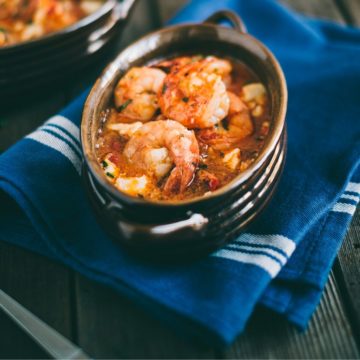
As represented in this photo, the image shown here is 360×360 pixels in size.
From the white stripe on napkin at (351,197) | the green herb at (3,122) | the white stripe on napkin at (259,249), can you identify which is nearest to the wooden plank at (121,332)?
the white stripe on napkin at (259,249)

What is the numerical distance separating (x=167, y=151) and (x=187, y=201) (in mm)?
289

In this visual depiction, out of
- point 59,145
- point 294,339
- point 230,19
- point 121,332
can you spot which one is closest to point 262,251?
point 294,339

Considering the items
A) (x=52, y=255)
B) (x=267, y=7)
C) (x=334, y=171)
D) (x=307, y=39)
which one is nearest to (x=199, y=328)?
(x=52, y=255)

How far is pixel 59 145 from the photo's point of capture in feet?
6.26

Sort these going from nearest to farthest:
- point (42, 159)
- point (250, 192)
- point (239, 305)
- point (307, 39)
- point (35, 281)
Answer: point (239, 305), point (250, 192), point (35, 281), point (42, 159), point (307, 39)

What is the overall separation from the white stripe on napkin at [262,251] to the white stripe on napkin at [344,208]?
0.26m

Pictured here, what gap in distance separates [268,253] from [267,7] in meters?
1.53

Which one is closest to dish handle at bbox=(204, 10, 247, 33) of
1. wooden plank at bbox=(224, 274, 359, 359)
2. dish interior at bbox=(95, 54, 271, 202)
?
dish interior at bbox=(95, 54, 271, 202)

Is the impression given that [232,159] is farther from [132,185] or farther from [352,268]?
[352,268]

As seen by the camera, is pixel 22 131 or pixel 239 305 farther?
pixel 22 131

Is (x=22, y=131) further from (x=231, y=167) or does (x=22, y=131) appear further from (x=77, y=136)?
(x=231, y=167)

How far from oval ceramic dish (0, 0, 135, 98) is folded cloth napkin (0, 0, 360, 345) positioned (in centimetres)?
25

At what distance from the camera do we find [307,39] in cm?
248

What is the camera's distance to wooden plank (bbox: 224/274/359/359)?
1513 millimetres
